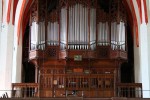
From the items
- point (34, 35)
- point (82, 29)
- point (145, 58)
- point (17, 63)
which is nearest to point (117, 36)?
point (82, 29)

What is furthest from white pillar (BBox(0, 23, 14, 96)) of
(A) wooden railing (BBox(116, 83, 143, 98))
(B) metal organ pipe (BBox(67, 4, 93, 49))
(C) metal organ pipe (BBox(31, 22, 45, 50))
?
(A) wooden railing (BBox(116, 83, 143, 98))

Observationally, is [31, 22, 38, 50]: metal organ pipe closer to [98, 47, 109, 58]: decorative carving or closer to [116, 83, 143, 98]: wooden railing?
[98, 47, 109, 58]: decorative carving

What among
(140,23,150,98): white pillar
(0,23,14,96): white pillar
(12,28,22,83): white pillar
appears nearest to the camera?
(0,23,14,96): white pillar

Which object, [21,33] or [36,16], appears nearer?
[36,16]

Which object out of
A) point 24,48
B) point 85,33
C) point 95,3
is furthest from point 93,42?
point 24,48

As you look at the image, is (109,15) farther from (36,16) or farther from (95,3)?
(36,16)

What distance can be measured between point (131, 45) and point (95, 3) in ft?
13.8

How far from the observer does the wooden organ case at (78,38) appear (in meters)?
25.5

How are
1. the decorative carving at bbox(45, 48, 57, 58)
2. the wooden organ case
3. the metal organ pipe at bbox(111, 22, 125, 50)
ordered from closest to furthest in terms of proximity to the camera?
the wooden organ case, the metal organ pipe at bbox(111, 22, 125, 50), the decorative carving at bbox(45, 48, 57, 58)

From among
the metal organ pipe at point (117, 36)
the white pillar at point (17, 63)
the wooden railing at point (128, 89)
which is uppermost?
the metal organ pipe at point (117, 36)

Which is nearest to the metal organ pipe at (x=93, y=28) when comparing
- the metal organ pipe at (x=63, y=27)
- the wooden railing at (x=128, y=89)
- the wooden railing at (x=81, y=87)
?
the metal organ pipe at (x=63, y=27)

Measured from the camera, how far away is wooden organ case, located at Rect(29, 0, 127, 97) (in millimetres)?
25469

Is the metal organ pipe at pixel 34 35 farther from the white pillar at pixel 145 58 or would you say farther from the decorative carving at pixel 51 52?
the white pillar at pixel 145 58

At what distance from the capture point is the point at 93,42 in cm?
2559
